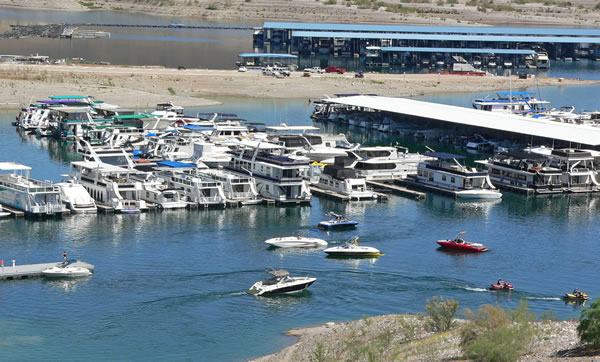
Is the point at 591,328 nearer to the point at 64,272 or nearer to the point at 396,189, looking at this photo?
the point at 64,272

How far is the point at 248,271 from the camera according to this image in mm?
41969

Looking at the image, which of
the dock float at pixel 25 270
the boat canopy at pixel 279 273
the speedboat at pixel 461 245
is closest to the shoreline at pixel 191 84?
the speedboat at pixel 461 245

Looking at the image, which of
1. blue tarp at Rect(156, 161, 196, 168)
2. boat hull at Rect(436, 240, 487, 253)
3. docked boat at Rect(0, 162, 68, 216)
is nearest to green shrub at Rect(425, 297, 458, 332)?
boat hull at Rect(436, 240, 487, 253)

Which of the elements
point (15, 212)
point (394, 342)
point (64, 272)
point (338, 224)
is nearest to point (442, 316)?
point (394, 342)

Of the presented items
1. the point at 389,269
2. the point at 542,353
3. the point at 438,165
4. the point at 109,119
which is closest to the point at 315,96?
the point at 109,119

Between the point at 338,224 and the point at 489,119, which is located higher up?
the point at 489,119

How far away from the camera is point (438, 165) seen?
199 ft

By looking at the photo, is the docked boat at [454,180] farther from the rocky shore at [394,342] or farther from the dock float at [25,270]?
the dock float at [25,270]

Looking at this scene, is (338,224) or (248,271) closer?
(248,271)

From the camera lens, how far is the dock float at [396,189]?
58219 millimetres

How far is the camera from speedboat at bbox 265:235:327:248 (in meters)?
45.6

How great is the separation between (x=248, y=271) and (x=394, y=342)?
35.6ft

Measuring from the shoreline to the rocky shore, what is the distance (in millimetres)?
58586

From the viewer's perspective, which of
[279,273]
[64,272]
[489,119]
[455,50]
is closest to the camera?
[279,273]
